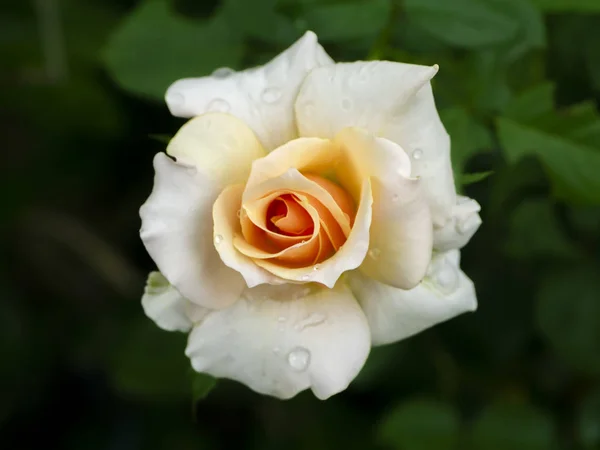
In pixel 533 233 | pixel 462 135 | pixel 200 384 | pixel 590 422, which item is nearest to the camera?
pixel 200 384

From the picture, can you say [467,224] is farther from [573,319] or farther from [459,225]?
[573,319]

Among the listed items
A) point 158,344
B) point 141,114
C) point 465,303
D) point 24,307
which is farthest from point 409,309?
point 24,307

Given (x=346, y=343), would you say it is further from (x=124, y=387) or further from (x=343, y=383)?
(x=124, y=387)

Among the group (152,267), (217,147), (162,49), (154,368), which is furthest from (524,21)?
(152,267)

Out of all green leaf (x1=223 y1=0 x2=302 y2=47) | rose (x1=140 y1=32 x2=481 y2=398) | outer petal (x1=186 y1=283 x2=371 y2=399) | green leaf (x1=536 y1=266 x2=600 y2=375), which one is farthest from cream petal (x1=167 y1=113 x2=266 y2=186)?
green leaf (x1=536 y1=266 x2=600 y2=375)

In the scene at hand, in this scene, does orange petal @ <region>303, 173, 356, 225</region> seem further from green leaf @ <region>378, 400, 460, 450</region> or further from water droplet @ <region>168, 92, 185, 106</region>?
green leaf @ <region>378, 400, 460, 450</region>

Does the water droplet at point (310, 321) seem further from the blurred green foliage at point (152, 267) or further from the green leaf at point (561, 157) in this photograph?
the green leaf at point (561, 157)
